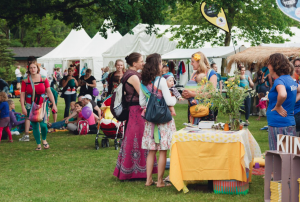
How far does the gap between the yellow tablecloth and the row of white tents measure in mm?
15339

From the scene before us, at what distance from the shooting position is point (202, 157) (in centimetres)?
562

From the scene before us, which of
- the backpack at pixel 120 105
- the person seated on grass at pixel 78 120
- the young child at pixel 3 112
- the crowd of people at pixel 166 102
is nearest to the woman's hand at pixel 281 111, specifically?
the crowd of people at pixel 166 102

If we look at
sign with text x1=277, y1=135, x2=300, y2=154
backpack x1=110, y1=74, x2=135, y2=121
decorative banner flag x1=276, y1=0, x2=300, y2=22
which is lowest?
sign with text x1=277, y1=135, x2=300, y2=154

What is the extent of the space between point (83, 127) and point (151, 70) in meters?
6.68

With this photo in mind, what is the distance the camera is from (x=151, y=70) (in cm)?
598

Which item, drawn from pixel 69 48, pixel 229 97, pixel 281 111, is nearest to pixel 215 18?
pixel 229 97

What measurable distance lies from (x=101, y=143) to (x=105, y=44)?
87.3 ft

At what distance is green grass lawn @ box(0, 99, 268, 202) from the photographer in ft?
18.5

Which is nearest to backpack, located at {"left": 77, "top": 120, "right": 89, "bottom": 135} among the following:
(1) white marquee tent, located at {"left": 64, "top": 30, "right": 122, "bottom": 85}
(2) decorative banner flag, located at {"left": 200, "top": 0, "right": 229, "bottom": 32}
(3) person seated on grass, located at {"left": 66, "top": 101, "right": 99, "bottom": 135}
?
(3) person seated on grass, located at {"left": 66, "top": 101, "right": 99, "bottom": 135}

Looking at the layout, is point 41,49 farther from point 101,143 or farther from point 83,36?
point 101,143

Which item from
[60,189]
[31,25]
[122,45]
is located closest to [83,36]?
[122,45]

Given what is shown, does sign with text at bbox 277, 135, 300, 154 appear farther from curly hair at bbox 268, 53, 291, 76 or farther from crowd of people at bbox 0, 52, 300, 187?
curly hair at bbox 268, 53, 291, 76

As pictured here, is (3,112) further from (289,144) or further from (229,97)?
(289,144)

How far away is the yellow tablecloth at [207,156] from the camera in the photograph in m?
5.49
